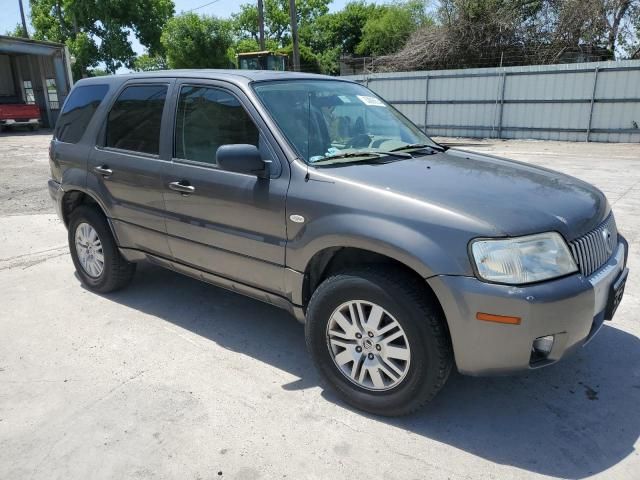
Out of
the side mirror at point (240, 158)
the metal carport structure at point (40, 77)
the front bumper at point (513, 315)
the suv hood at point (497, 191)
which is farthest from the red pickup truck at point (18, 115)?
the front bumper at point (513, 315)

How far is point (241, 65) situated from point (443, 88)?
10731 millimetres

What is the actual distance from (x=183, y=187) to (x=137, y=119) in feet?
2.87

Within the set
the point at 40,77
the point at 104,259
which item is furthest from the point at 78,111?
the point at 40,77

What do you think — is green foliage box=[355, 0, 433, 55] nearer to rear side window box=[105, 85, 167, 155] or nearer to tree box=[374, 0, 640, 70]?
tree box=[374, 0, 640, 70]

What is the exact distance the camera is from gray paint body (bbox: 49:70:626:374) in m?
2.45

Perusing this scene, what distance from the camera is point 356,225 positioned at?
2730 millimetres

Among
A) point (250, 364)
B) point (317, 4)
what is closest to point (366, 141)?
point (250, 364)

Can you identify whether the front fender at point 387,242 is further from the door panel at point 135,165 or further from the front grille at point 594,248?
the door panel at point 135,165

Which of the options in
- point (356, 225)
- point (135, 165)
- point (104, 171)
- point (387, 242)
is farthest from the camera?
point (104, 171)

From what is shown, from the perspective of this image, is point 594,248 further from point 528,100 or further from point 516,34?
point 516,34

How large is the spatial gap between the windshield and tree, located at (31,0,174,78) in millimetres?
41402

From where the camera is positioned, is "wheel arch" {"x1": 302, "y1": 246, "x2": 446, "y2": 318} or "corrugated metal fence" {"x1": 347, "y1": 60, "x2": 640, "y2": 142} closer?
"wheel arch" {"x1": 302, "y1": 246, "x2": 446, "y2": 318}

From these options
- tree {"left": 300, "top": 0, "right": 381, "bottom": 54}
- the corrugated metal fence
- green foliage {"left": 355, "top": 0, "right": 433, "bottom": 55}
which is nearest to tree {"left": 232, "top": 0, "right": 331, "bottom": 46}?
tree {"left": 300, "top": 0, "right": 381, "bottom": 54}

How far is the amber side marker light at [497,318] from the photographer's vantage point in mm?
2379
